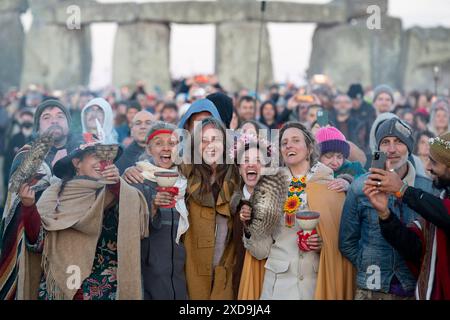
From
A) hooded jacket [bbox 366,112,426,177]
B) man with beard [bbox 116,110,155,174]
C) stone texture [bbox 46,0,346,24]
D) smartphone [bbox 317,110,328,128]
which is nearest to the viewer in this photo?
hooded jacket [bbox 366,112,426,177]

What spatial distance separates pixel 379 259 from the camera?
5172 millimetres

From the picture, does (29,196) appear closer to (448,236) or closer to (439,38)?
(448,236)

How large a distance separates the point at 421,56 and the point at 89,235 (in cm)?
2198

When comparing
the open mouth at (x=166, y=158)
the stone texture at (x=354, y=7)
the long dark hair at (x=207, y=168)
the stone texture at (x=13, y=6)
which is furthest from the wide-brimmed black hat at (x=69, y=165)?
the stone texture at (x=13, y=6)

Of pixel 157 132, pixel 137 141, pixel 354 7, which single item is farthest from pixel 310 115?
pixel 354 7

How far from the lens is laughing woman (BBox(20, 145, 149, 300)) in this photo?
5.32 m

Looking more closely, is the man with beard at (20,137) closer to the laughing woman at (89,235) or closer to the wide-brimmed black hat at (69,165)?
the wide-brimmed black hat at (69,165)

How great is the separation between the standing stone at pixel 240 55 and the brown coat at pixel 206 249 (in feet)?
59.5

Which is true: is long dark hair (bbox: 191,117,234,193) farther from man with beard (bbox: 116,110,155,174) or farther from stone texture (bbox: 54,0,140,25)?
stone texture (bbox: 54,0,140,25)

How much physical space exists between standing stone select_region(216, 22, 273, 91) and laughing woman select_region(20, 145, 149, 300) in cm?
1819

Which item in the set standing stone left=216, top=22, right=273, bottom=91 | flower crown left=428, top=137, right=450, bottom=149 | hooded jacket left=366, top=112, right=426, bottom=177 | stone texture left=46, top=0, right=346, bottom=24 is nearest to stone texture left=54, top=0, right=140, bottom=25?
stone texture left=46, top=0, right=346, bottom=24

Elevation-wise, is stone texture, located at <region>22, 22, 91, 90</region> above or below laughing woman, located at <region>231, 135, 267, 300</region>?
above

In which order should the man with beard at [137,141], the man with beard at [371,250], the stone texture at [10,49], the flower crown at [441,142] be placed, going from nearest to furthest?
the flower crown at [441,142]
the man with beard at [371,250]
the man with beard at [137,141]
the stone texture at [10,49]

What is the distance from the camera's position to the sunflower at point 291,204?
5312 mm
